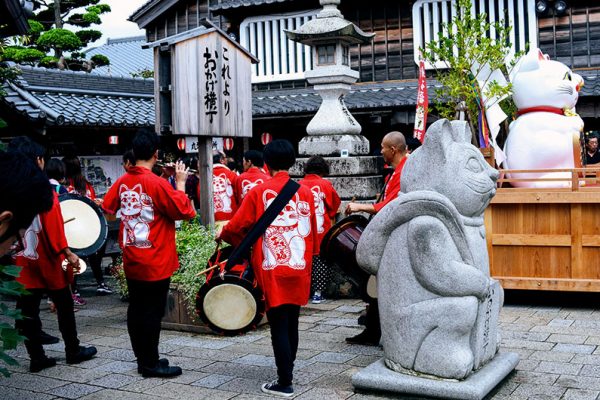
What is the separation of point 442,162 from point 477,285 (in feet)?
3.04

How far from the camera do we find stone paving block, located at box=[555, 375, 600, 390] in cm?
521

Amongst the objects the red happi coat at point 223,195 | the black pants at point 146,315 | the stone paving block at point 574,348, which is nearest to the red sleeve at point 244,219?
the black pants at point 146,315

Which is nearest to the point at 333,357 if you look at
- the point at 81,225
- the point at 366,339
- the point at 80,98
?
the point at 366,339

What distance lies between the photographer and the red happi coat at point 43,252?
5941 millimetres

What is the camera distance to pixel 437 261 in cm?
488

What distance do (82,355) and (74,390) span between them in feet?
2.77

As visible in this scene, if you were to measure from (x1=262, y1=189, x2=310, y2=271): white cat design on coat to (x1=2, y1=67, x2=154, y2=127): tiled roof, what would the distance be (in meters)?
8.78

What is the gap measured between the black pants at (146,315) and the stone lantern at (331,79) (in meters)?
4.85

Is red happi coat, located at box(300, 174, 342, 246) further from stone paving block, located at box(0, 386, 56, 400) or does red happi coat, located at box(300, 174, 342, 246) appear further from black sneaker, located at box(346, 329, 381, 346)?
stone paving block, located at box(0, 386, 56, 400)

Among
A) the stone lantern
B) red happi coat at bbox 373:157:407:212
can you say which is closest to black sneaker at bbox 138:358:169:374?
red happi coat at bbox 373:157:407:212

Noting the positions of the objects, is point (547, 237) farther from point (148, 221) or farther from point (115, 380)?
point (115, 380)

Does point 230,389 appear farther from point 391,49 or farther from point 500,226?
point 391,49

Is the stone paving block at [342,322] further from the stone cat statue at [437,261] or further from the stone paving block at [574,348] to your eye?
the stone cat statue at [437,261]

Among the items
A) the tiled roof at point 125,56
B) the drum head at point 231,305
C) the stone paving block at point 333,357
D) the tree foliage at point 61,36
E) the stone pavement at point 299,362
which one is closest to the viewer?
the stone pavement at point 299,362
